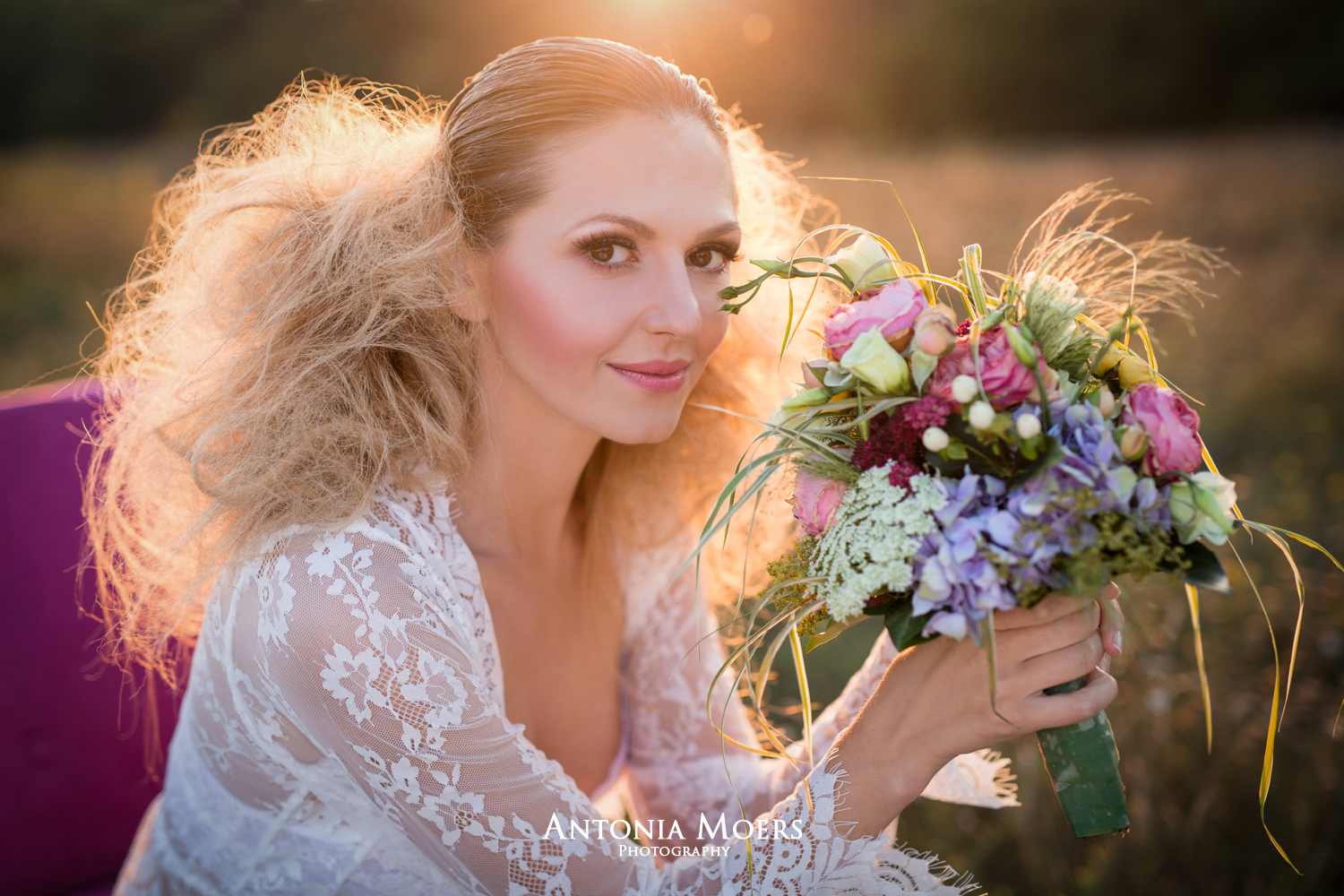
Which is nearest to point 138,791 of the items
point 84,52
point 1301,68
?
point 1301,68

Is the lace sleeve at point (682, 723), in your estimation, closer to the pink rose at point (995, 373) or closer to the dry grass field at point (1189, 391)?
the dry grass field at point (1189, 391)

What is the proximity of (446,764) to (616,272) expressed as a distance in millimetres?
860

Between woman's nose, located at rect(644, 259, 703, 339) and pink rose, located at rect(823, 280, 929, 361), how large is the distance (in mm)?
386

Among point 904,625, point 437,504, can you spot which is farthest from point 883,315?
point 437,504

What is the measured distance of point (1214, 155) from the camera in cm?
650

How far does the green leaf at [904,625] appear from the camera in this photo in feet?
3.30

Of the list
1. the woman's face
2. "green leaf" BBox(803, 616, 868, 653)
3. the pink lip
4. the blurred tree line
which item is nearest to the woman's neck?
the woman's face

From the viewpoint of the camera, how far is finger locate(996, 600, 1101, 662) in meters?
1.09

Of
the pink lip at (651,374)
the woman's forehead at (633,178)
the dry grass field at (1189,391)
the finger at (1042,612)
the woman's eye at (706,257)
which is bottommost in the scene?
the dry grass field at (1189,391)

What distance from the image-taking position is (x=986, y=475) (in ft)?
3.32

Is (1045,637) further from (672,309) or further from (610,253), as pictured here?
(610,253)

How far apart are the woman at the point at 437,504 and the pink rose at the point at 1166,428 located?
0.23 m

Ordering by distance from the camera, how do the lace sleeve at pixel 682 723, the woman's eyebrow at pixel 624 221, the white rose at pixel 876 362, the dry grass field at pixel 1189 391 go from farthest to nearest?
Answer: the dry grass field at pixel 1189 391 → the lace sleeve at pixel 682 723 → the woman's eyebrow at pixel 624 221 → the white rose at pixel 876 362

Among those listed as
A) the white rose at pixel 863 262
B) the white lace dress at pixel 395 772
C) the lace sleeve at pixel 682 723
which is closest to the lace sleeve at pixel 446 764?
the white lace dress at pixel 395 772
